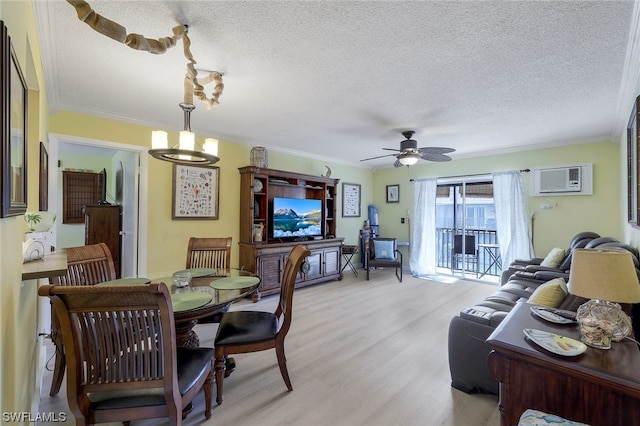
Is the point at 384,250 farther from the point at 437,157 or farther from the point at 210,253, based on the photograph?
the point at 210,253

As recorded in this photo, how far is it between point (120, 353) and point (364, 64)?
235cm

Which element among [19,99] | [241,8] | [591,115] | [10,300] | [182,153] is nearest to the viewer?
[10,300]

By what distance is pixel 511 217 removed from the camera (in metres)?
4.89

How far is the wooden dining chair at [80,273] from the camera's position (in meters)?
1.99

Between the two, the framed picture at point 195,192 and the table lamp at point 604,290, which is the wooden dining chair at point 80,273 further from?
the table lamp at point 604,290

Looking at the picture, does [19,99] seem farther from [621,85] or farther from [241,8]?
[621,85]

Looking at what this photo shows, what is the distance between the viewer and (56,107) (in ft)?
9.75

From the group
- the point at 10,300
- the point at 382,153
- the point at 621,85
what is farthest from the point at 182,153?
the point at 382,153

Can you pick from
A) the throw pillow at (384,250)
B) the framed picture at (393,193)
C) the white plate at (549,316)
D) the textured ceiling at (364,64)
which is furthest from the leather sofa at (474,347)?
the framed picture at (393,193)

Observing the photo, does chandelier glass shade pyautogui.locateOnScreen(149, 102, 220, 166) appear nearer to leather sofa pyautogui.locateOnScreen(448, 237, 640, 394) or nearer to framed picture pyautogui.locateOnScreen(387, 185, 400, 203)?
leather sofa pyautogui.locateOnScreen(448, 237, 640, 394)

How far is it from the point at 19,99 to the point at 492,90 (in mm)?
3286

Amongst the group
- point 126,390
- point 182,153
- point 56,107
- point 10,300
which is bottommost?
point 126,390

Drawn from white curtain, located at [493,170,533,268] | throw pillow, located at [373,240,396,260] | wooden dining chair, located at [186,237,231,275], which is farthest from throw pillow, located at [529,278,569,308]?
throw pillow, located at [373,240,396,260]

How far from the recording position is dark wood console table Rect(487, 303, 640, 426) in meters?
1.13
